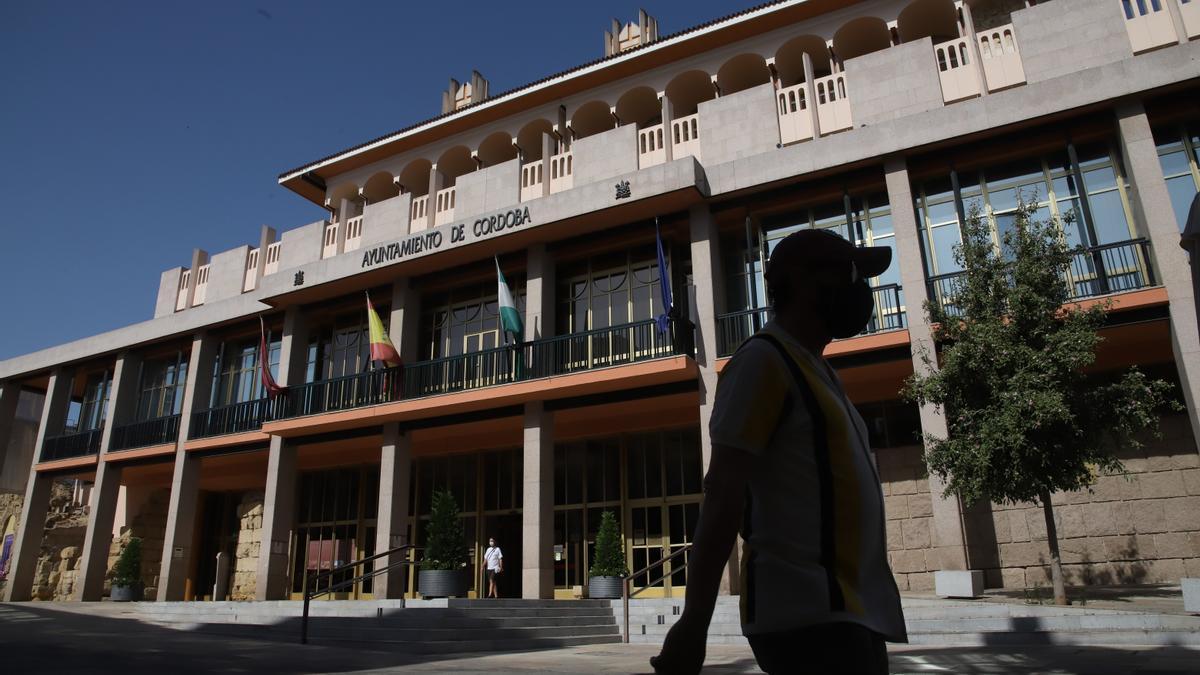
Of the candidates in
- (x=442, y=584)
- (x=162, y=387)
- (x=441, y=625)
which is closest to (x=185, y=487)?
(x=162, y=387)

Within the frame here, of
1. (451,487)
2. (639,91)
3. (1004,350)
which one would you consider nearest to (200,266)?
(451,487)

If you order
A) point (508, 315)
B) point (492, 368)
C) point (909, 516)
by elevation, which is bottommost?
point (909, 516)

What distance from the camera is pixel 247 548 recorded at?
27.4 meters

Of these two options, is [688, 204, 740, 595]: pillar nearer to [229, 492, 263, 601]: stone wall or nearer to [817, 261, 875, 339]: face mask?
[817, 261, 875, 339]: face mask

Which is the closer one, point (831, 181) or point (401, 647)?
point (401, 647)

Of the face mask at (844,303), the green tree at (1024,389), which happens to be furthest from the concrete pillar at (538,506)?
the face mask at (844,303)

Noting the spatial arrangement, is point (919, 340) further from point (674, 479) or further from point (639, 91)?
point (639, 91)

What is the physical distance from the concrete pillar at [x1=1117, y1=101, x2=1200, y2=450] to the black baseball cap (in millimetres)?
13868

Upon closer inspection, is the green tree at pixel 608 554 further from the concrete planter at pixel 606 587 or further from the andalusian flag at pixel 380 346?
the andalusian flag at pixel 380 346

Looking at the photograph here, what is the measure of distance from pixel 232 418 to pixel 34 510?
10.1 m

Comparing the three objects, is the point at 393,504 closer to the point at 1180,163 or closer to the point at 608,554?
the point at 608,554

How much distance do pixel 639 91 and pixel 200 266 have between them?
647 inches

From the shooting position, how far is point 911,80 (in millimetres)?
16984

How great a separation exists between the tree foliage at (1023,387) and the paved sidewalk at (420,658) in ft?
10.1
